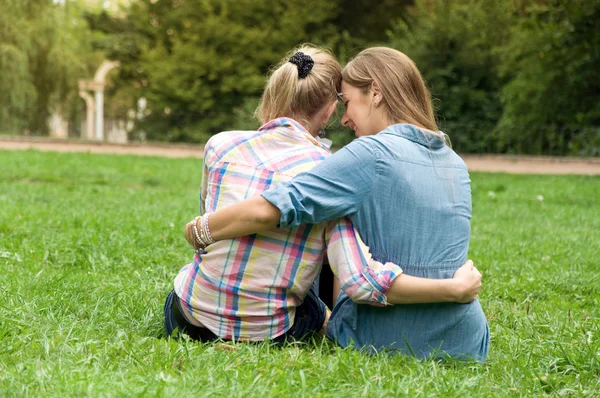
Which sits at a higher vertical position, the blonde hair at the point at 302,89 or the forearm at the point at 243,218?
the blonde hair at the point at 302,89

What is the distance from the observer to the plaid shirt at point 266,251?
2.39 meters

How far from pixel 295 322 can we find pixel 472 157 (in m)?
19.3

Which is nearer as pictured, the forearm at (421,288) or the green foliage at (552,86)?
the forearm at (421,288)

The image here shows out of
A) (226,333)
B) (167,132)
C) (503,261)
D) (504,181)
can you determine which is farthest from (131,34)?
(226,333)

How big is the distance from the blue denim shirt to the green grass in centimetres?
11

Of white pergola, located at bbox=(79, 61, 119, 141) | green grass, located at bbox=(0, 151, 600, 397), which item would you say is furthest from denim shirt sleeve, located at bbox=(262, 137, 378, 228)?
white pergola, located at bbox=(79, 61, 119, 141)

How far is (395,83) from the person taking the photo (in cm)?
245

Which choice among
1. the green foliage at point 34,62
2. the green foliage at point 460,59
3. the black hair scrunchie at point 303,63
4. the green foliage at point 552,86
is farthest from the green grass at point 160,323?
the green foliage at point 34,62

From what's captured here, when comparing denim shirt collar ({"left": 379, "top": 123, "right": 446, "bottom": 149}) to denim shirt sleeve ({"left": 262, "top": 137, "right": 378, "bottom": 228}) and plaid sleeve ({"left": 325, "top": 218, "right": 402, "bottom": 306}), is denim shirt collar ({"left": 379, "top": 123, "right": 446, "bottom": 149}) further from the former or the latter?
plaid sleeve ({"left": 325, "top": 218, "right": 402, "bottom": 306})

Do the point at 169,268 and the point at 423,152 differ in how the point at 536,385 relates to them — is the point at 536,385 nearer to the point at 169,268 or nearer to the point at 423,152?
the point at 423,152

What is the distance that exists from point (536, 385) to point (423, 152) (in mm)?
878

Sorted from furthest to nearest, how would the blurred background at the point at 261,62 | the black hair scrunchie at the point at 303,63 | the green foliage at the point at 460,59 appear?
1. the green foliage at the point at 460,59
2. the blurred background at the point at 261,62
3. the black hair scrunchie at the point at 303,63

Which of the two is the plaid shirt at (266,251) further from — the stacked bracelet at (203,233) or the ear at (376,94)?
the ear at (376,94)

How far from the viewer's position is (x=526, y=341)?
3027 mm
